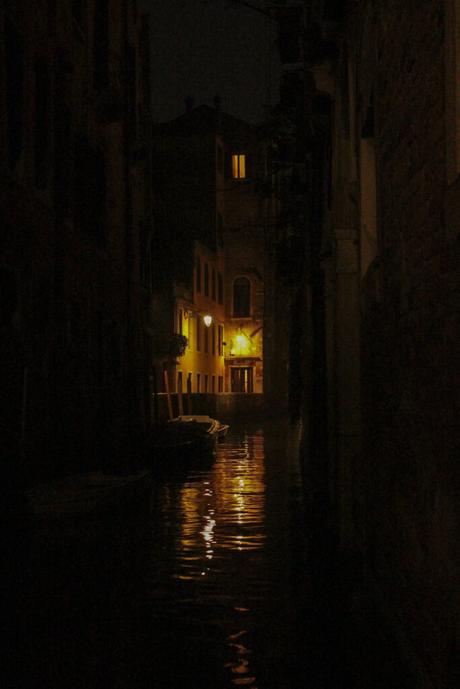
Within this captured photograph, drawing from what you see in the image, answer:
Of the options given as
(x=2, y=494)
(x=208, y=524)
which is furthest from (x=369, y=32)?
(x=208, y=524)

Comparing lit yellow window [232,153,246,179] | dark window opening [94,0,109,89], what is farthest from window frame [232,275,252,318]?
dark window opening [94,0,109,89]

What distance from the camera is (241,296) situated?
2121 inches

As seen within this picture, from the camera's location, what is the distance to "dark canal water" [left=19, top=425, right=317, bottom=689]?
6.06 meters

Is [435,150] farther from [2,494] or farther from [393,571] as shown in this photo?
[2,494]

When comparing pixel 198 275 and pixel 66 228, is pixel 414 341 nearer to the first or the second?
pixel 66 228

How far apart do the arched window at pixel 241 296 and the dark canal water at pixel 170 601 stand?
Result: 1524 inches

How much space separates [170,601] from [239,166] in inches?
1867

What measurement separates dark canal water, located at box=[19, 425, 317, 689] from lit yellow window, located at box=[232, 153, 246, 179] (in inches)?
1593

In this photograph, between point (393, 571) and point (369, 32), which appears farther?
point (369, 32)

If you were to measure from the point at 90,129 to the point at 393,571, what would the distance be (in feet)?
45.2

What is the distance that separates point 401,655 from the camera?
225 inches

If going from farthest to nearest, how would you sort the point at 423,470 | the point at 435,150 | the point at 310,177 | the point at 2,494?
the point at 310,177 → the point at 2,494 → the point at 423,470 → the point at 435,150

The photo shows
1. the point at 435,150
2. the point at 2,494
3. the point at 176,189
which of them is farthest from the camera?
the point at 176,189

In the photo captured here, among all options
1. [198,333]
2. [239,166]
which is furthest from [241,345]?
[239,166]
